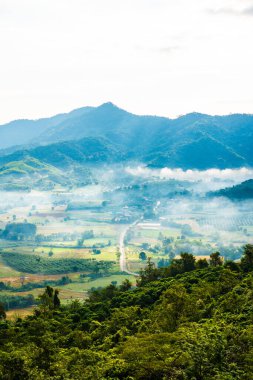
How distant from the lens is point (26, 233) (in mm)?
154375

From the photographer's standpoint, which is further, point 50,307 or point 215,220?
point 215,220

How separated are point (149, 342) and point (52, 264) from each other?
3416 inches

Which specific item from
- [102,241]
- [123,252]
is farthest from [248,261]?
[102,241]

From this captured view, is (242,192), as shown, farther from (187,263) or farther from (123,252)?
(187,263)

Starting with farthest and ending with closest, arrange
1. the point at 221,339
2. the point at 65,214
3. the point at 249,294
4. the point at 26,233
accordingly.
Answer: the point at 65,214 < the point at 26,233 < the point at 249,294 < the point at 221,339

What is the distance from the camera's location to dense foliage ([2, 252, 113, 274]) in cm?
10150

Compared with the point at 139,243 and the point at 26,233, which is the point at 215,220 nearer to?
the point at 139,243

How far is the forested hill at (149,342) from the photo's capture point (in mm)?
19078

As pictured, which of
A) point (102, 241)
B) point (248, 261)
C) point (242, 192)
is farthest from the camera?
point (242, 192)

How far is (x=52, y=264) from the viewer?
350 feet

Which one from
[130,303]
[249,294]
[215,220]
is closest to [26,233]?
[215,220]

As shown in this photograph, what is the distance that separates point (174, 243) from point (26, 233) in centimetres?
5176

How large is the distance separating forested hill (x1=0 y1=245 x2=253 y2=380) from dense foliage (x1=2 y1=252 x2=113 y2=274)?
5787 centimetres

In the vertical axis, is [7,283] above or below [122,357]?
below
